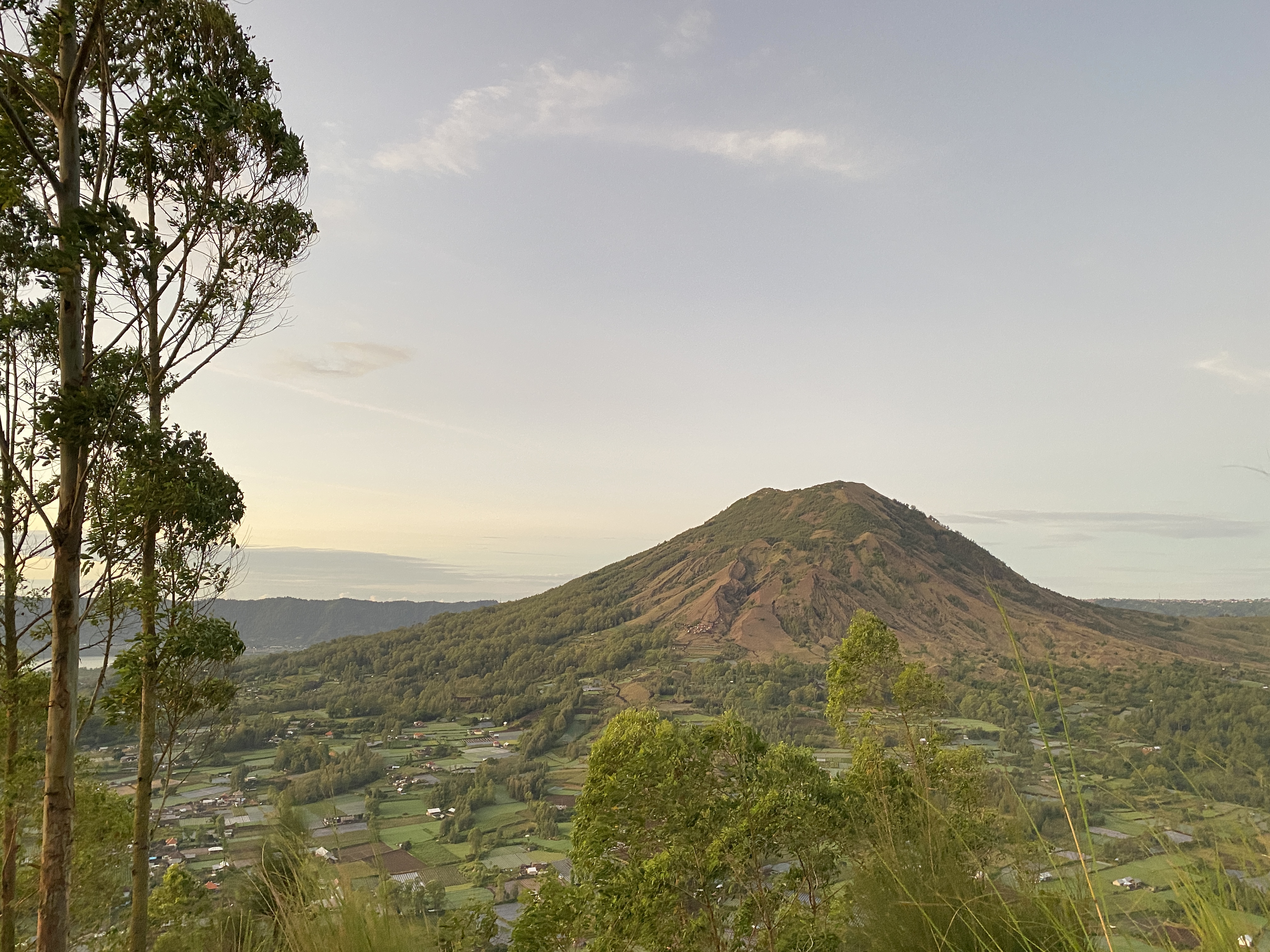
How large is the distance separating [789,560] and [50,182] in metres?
168

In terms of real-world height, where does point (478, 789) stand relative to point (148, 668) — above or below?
below

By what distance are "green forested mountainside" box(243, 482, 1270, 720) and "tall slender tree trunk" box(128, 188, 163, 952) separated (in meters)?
118

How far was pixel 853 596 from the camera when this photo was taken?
149625mm

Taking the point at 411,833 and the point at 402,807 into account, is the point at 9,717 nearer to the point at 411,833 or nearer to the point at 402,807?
the point at 411,833

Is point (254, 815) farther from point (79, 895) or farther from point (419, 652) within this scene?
point (419, 652)

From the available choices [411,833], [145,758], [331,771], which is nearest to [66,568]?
[145,758]

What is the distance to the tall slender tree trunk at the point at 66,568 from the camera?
→ 5.14 m

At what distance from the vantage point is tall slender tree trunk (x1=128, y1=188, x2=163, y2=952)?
7.10m

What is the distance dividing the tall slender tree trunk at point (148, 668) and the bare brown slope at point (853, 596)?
11339cm

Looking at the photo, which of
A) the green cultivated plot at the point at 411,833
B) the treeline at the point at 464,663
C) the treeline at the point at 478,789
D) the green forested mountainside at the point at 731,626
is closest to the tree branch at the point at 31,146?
the green cultivated plot at the point at 411,833

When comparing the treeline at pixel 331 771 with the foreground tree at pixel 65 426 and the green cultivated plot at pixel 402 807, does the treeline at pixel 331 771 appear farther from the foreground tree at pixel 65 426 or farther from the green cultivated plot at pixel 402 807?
the foreground tree at pixel 65 426

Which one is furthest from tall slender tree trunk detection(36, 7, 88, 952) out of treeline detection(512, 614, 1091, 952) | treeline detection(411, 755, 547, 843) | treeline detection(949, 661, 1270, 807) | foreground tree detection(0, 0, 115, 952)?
treeline detection(411, 755, 547, 843)

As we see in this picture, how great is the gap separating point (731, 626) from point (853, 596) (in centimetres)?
2911

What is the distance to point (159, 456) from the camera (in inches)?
278
